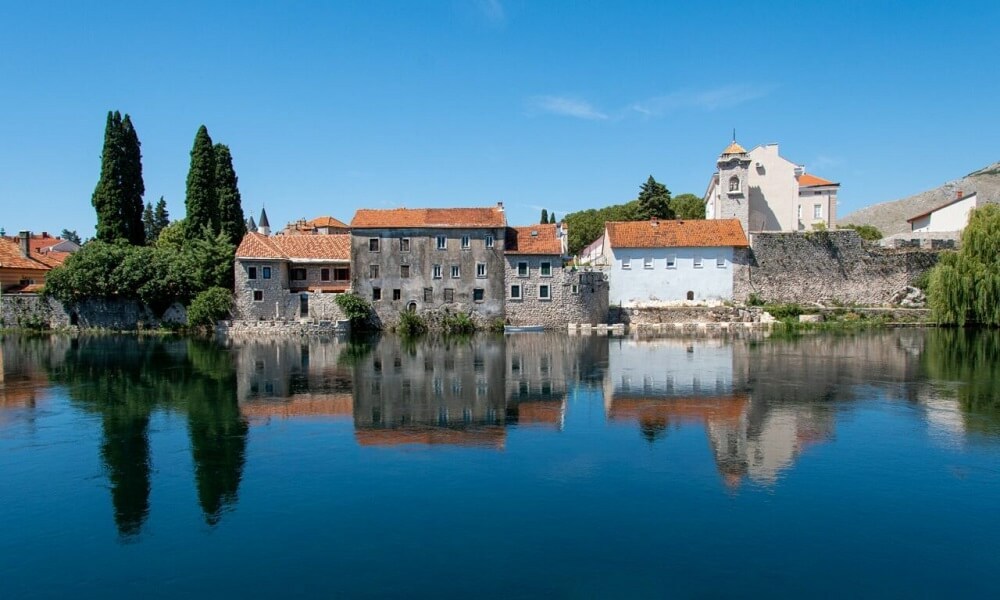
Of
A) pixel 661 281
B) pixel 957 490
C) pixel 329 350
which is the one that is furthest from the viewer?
pixel 661 281

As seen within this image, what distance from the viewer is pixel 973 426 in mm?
15953

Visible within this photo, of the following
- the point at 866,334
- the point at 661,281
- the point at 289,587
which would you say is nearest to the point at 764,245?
the point at 661,281

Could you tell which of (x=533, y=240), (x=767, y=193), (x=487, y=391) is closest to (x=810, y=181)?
(x=767, y=193)

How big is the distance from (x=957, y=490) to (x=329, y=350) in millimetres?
25922

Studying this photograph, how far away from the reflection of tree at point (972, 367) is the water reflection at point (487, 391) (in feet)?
0.28

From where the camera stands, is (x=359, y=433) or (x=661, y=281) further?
(x=661, y=281)

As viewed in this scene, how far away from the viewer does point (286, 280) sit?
42.9 meters

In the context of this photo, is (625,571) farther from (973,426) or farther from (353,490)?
(973,426)

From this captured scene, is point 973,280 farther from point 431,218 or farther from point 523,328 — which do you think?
point 431,218

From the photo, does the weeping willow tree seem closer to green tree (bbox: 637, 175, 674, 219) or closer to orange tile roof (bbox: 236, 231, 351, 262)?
green tree (bbox: 637, 175, 674, 219)

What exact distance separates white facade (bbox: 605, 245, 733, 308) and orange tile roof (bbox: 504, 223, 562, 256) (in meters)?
4.48

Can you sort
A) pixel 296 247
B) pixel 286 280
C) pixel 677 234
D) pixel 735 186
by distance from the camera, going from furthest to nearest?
1. pixel 735 186
2. pixel 677 234
3. pixel 296 247
4. pixel 286 280

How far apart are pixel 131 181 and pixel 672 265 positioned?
114ft

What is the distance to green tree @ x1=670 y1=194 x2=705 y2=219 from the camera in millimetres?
69250
